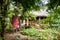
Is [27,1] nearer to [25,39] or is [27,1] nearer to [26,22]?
[25,39]

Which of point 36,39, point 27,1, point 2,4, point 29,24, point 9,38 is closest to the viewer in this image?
point 27,1

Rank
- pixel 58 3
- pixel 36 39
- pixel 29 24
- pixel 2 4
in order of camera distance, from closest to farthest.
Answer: pixel 58 3 < pixel 2 4 < pixel 36 39 < pixel 29 24

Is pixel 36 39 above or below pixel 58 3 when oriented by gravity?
below

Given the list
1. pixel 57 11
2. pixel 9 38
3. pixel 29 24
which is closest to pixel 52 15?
pixel 57 11

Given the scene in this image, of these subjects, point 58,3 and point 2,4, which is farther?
point 2,4

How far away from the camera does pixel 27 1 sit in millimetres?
6875

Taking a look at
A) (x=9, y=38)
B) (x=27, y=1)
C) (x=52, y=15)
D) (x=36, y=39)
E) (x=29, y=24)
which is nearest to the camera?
(x=27, y=1)

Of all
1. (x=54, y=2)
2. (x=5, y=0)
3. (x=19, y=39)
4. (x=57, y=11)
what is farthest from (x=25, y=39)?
(x=54, y=2)

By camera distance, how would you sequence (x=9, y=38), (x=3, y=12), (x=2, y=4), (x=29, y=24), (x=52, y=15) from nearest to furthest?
(x=52, y=15) → (x=2, y=4) → (x=3, y=12) → (x=9, y=38) → (x=29, y=24)

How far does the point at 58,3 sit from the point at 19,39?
1016cm

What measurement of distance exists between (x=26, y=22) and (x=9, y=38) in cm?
824

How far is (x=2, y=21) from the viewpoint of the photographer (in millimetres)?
9969

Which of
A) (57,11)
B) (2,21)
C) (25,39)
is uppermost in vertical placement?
(57,11)

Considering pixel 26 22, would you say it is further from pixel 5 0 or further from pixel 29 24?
pixel 5 0
